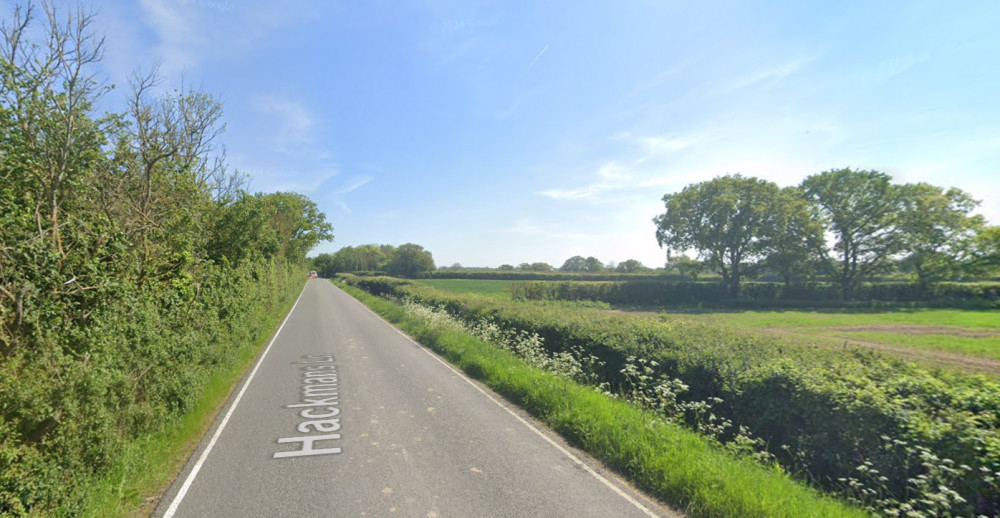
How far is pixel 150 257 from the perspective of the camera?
23.9 feet

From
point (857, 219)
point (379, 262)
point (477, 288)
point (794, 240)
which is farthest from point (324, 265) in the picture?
point (857, 219)

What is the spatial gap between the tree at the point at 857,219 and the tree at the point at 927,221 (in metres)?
0.91

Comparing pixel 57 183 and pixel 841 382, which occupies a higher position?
pixel 57 183

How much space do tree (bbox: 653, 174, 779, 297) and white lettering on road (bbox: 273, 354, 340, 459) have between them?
53.8 metres

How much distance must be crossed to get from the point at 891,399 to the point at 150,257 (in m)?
11.6

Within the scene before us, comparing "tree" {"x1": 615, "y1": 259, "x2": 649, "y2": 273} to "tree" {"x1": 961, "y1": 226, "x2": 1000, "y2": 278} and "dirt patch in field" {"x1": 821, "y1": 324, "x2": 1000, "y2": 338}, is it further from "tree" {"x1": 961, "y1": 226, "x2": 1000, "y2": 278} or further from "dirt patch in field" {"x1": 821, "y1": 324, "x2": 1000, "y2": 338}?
"tree" {"x1": 961, "y1": 226, "x2": 1000, "y2": 278}

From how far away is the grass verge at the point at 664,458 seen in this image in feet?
14.8

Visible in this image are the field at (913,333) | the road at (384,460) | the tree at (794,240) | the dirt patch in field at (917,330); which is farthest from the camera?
the tree at (794,240)

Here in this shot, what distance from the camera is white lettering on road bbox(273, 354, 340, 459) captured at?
20.1 feet

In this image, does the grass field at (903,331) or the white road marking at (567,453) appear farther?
the grass field at (903,331)

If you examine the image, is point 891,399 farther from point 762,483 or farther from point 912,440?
point 762,483

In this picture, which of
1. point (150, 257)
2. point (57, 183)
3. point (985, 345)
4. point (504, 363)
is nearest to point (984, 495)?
point (504, 363)

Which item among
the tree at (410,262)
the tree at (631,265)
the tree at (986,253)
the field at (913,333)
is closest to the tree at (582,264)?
the tree at (631,265)

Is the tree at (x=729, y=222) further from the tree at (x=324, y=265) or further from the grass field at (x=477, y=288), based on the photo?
the tree at (x=324, y=265)
